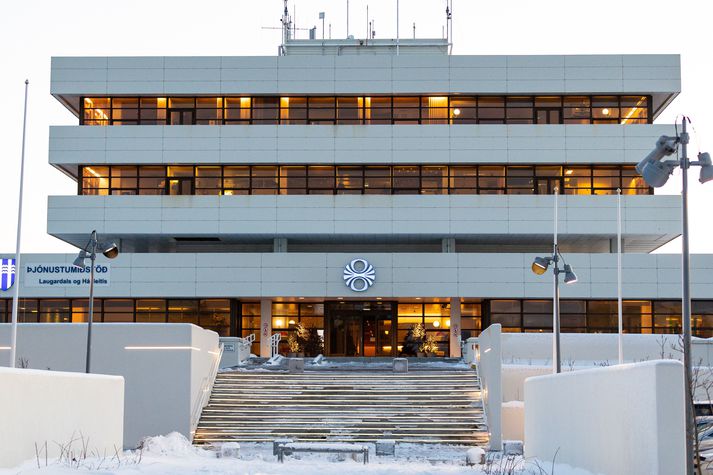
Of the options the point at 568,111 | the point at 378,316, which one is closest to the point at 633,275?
the point at 568,111

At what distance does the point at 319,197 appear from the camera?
52969mm

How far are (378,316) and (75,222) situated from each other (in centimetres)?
1711

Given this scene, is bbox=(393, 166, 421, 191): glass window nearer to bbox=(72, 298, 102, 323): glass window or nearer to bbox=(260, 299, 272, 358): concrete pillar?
bbox=(260, 299, 272, 358): concrete pillar

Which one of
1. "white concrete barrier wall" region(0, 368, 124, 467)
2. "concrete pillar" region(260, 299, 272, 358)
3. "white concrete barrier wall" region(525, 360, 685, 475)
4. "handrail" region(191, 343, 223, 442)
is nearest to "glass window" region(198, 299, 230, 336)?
"concrete pillar" region(260, 299, 272, 358)

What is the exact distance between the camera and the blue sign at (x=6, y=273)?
52.4m

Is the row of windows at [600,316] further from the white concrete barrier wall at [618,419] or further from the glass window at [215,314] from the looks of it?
the white concrete barrier wall at [618,419]

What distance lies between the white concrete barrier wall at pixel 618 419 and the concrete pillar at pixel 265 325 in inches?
1381

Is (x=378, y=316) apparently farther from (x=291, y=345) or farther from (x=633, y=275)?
(x=633, y=275)

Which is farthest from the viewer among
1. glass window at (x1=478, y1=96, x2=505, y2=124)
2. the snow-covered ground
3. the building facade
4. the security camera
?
glass window at (x1=478, y1=96, x2=505, y2=124)

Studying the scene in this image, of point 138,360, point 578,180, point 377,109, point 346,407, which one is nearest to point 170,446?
point 138,360

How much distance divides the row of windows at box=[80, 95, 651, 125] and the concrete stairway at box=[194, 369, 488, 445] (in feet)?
61.4

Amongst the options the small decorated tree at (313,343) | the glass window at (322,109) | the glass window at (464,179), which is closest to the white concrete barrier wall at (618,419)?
the glass window at (464,179)

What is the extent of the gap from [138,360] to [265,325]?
21.6 meters

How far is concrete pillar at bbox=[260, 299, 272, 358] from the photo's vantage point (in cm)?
5406
